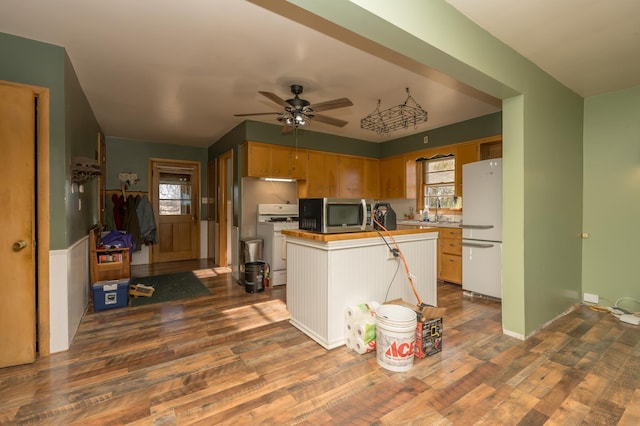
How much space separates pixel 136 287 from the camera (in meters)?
3.96

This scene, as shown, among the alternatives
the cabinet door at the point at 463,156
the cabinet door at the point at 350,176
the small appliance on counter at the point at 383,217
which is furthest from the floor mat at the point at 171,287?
the cabinet door at the point at 463,156

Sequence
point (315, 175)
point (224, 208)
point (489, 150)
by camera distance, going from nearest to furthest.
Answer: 1. point (489, 150)
2. point (315, 175)
3. point (224, 208)

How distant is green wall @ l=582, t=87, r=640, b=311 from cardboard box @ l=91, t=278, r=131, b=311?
5.64 meters

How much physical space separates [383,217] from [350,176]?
3239mm

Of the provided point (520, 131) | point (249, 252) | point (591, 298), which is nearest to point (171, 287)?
point (249, 252)

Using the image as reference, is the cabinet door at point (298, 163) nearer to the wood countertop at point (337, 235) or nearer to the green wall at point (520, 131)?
the wood countertop at point (337, 235)

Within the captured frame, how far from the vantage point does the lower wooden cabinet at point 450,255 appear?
451cm

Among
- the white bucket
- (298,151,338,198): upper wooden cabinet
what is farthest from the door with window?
the white bucket

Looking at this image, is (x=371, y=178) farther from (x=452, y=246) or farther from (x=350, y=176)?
(x=452, y=246)

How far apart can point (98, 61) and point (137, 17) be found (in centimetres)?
102

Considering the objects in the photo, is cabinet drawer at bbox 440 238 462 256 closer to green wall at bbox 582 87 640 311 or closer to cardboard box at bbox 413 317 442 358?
green wall at bbox 582 87 640 311

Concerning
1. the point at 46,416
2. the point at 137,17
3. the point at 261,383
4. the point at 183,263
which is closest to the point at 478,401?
the point at 261,383

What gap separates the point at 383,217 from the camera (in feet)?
9.68

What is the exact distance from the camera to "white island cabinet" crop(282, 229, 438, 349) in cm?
255
